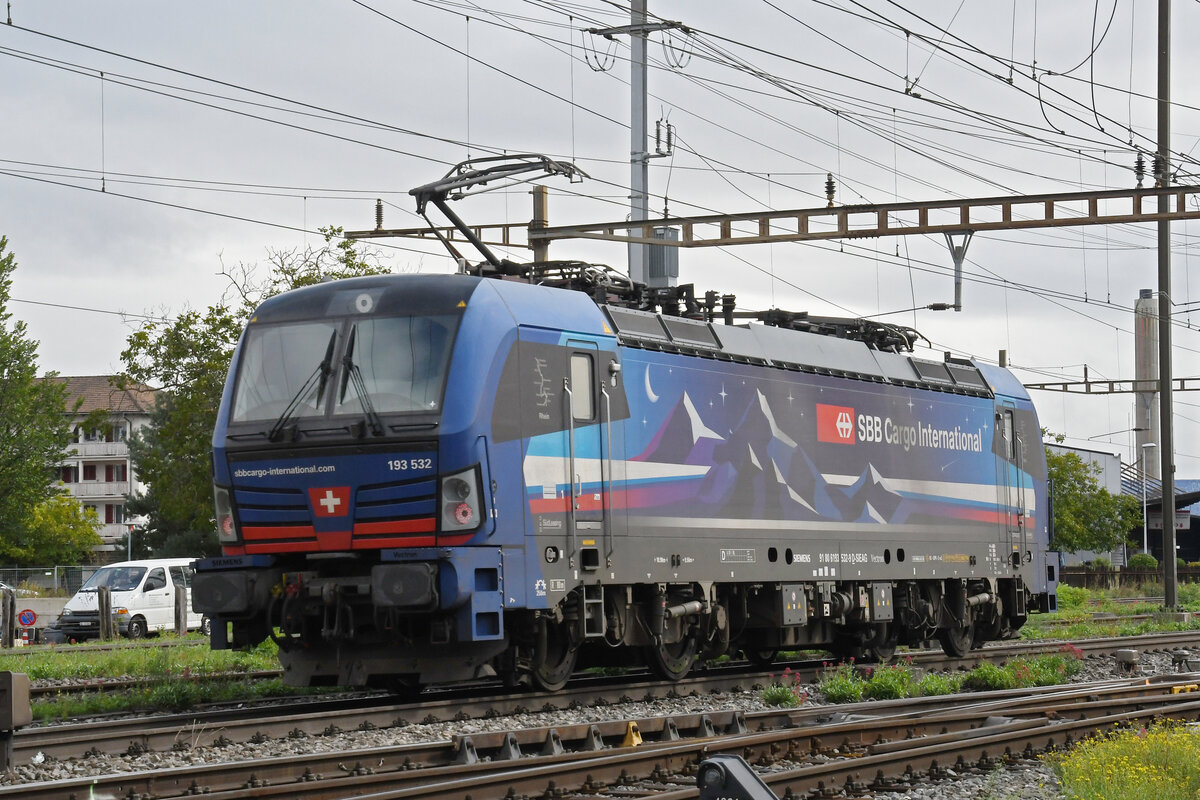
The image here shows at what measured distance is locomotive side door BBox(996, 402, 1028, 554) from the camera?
21.5m

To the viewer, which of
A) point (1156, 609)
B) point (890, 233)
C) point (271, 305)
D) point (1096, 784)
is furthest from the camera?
point (1156, 609)

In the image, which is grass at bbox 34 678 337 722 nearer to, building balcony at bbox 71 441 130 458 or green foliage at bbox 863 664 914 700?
green foliage at bbox 863 664 914 700

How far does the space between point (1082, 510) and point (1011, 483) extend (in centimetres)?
4834

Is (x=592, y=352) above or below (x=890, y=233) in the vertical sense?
below

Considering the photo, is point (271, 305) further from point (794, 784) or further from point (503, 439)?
point (794, 784)

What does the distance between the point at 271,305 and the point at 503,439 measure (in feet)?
9.05

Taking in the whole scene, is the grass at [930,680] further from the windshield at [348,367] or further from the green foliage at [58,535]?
the green foliage at [58,535]

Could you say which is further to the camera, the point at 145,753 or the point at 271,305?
the point at 271,305

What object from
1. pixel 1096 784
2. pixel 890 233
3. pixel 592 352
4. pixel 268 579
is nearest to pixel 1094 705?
pixel 1096 784

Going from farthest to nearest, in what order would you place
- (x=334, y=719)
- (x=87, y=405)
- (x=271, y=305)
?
(x=87, y=405)
(x=271, y=305)
(x=334, y=719)

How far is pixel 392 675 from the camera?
14273 mm

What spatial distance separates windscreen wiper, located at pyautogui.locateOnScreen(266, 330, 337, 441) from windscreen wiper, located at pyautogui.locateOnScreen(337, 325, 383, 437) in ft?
0.53

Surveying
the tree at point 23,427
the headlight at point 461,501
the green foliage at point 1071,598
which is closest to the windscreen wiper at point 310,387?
the headlight at point 461,501

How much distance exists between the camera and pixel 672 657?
628 inches
